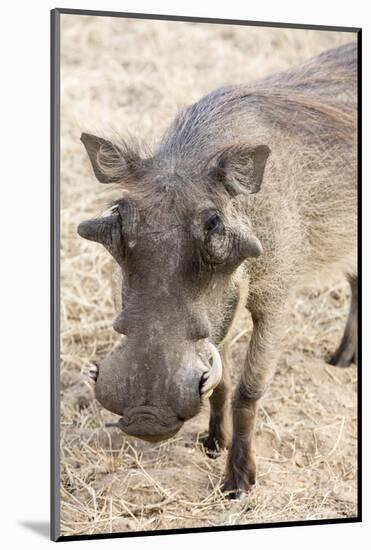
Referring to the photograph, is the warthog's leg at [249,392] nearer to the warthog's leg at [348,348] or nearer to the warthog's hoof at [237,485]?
the warthog's hoof at [237,485]

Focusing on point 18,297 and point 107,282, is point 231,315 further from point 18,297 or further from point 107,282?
point 107,282

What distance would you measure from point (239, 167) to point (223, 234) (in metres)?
0.24

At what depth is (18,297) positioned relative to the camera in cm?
342

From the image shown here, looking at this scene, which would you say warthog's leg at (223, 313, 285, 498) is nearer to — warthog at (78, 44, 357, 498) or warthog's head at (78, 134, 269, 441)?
warthog at (78, 44, 357, 498)

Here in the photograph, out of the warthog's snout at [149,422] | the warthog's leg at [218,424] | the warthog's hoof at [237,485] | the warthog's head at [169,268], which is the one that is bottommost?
the warthog's hoof at [237,485]

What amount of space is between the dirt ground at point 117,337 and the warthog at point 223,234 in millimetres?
165

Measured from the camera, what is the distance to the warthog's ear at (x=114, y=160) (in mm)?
3270

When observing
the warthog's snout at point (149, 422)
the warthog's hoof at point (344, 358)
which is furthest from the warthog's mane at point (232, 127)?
the warthog's hoof at point (344, 358)

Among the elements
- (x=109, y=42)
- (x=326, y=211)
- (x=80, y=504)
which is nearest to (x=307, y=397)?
(x=326, y=211)

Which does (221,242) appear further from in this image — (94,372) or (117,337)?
(117,337)

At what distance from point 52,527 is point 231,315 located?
86 cm

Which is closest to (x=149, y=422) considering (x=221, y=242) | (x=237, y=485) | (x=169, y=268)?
(x=169, y=268)

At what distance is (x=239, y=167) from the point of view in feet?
10.6

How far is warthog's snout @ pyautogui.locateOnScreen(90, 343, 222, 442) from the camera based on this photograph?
291cm
